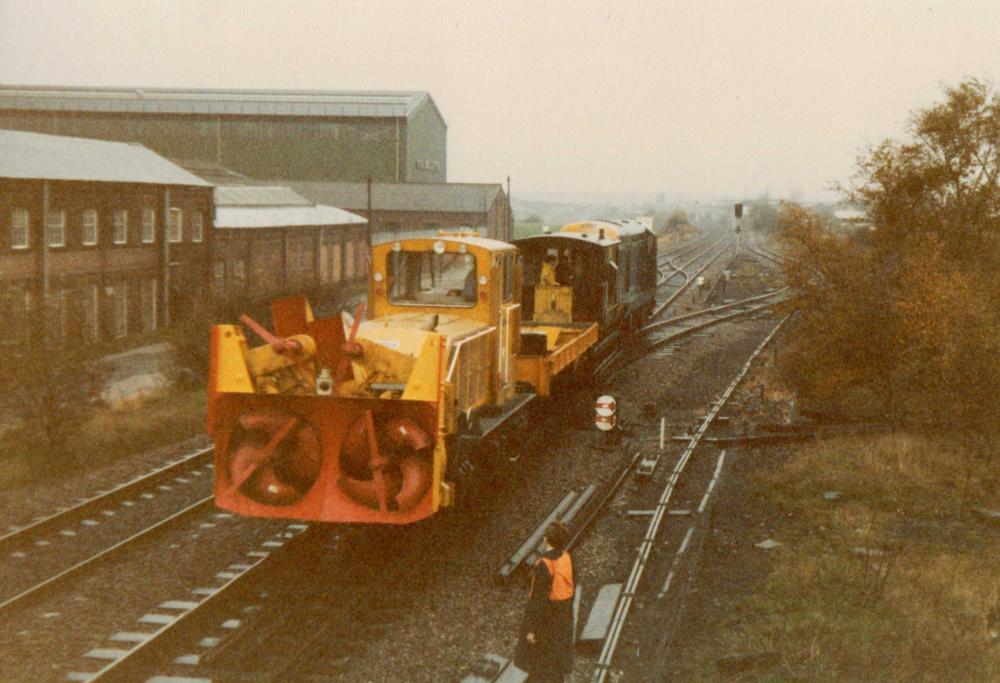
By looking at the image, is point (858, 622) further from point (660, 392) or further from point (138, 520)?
point (660, 392)

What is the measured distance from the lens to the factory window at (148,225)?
1321 inches

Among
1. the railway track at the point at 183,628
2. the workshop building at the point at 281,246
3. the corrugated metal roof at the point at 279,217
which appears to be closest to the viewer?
the railway track at the point at 183,628

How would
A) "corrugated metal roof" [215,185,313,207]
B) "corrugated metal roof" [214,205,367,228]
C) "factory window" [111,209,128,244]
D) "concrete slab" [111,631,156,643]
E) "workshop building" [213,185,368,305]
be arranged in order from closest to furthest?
1. "concrete slab" [111,631,156,643]
2. "factory window" [111,209,128,244]
3. "workshop building" [213,185,368,305]
4. "corrugated metal roof" [214,205,367,228]
5. "corrugated metal roof" [215,185,313,207]

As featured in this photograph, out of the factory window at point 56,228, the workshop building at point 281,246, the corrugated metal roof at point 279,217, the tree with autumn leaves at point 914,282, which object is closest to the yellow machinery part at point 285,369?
the tree with autumn leaves at point 914,282

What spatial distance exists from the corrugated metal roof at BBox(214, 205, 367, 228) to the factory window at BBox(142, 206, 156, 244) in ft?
12.5

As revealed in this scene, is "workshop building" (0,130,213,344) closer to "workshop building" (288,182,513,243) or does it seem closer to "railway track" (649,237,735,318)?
"railway track" (649,237,735,318)

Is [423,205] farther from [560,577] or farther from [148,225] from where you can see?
[560,577]

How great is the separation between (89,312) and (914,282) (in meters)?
22.8

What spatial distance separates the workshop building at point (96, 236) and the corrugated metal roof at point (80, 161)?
2.0 inches

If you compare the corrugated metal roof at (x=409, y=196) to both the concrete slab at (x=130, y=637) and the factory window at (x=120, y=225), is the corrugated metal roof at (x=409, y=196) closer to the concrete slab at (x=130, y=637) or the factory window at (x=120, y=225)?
the factory window at (x=120, y=225)

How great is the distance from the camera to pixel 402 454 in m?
10.3

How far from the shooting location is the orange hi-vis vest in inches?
322

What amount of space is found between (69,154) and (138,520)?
69.2 feet

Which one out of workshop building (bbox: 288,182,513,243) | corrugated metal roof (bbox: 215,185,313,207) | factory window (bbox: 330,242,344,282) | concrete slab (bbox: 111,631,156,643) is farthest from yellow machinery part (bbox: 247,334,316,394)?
workshop building (bbox: 288,182,513,243)
